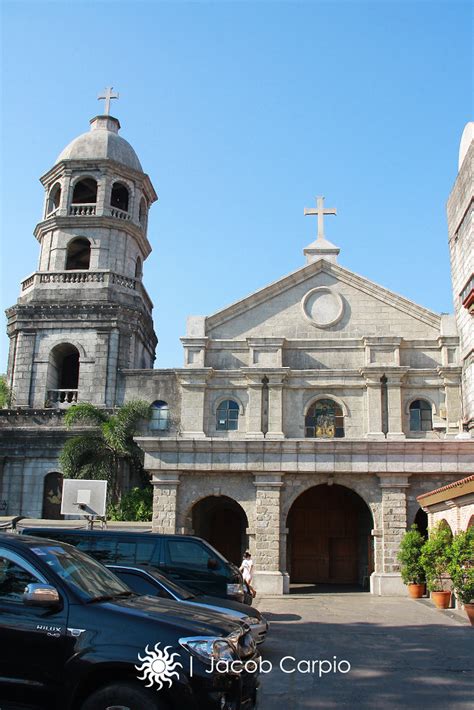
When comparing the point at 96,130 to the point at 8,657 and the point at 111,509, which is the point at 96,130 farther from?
the point at 8,657

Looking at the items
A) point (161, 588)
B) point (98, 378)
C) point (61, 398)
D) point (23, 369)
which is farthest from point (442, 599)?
point (23, 369)

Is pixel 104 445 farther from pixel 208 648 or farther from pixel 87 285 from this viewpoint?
pixel 208 648

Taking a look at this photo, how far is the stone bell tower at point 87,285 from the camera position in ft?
101

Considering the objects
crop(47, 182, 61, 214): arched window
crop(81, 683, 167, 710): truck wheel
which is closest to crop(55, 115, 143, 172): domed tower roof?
crop(47, 182, 61, 214): arched window

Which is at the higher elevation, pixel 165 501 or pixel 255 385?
pixel 255 385

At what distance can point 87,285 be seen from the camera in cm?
3197

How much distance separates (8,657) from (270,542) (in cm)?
1615

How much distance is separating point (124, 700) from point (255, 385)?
23058 mm

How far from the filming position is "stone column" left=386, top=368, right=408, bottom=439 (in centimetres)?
2739

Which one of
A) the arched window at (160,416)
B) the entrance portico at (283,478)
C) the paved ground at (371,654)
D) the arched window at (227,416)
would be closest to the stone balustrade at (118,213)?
the arched window at (160,416)

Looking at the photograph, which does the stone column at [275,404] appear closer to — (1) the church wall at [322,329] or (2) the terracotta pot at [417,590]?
Result: (1) the church wall at [322,329]

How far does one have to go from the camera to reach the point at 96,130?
36.0 meters

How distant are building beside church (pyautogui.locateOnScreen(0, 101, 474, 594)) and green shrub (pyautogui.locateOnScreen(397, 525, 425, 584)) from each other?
4.89 ft

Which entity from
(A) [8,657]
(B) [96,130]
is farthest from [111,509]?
(A) [8,657]
